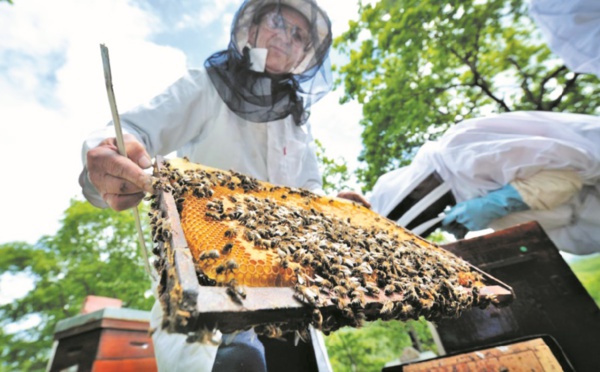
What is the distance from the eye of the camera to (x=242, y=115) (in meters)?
3.33

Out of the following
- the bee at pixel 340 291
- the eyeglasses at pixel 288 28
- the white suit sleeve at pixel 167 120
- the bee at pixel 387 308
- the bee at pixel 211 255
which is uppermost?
the eyeglasses at pixel 288 28

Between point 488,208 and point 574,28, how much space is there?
2.90 metres

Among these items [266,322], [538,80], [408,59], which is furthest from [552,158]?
[538,80]

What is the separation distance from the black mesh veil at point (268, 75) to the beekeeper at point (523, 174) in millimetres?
2338

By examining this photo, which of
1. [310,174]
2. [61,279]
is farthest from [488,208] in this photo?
[61,279]


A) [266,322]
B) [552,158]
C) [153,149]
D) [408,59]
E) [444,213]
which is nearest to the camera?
[266,322]

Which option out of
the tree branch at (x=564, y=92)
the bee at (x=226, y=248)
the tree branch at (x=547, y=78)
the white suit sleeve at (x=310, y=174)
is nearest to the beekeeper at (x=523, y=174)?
the white suit sleeve at (x=310, y=174)

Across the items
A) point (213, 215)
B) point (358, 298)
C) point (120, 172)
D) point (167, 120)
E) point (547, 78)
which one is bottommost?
point (358, 298)

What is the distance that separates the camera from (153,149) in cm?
273

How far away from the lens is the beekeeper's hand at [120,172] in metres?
1.66

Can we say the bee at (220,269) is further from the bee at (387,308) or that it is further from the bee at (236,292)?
the bee at (387,308)

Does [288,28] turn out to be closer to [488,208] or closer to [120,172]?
[120,172]

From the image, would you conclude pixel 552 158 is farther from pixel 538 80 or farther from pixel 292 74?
pixel 538 80

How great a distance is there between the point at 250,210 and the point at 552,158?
3999 mm
